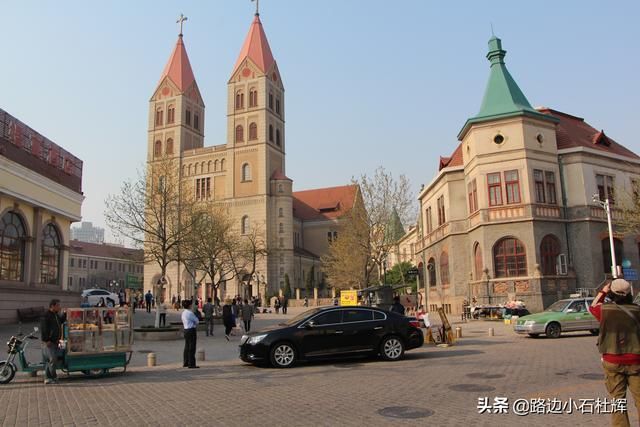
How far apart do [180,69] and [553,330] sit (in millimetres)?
83531

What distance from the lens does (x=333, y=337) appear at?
14.1m

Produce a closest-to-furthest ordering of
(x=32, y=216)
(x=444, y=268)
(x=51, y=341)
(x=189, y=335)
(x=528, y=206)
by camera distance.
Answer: (x=51, y=341) → (x=189, y=335) → (x=32, y=216) → (x=528, y=206) → (x=444, y=268)

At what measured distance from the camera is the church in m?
80.3

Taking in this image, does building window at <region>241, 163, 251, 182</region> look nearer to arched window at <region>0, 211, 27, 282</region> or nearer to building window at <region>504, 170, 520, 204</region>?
building window at <region>504, 170, 520, 204</region>

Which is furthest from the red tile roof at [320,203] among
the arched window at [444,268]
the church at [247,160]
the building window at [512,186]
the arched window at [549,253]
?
the arched window at [549,253]

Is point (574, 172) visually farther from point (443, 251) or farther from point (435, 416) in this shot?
point (435, 416)

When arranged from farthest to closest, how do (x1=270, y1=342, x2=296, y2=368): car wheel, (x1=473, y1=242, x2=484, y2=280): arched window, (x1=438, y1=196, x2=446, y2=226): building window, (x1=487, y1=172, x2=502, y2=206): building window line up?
(x1=438, y1=196, x2=446, y2=226): building window → (x1=473, y1=242, x2=484, y2=280): arched window → (x1=487, y1=172, x2=502, y2=206): building window → (x1=270, y1=342, x2=296, y2=368): car wheel

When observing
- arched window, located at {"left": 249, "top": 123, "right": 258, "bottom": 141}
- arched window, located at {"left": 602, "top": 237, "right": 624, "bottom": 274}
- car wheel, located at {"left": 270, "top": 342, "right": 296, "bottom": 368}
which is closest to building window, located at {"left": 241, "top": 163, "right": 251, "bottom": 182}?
arched window, located at {"left": 249, "top": 123, "right": 258, "bottom": 141}

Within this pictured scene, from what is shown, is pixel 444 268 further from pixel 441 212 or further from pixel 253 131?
pixel 253 131

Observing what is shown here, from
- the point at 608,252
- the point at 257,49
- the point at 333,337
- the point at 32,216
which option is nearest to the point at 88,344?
the point at 333,337

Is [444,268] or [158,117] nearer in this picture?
[444,268]

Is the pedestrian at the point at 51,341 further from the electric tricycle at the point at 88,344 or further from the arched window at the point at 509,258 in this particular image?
the arched window at the point at 509,258

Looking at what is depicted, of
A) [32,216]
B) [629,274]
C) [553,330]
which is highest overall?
[32,216]

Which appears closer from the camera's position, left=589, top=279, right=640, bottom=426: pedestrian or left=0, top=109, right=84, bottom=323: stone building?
left=589, top=279, right=640, bottom=426: pedestrian
